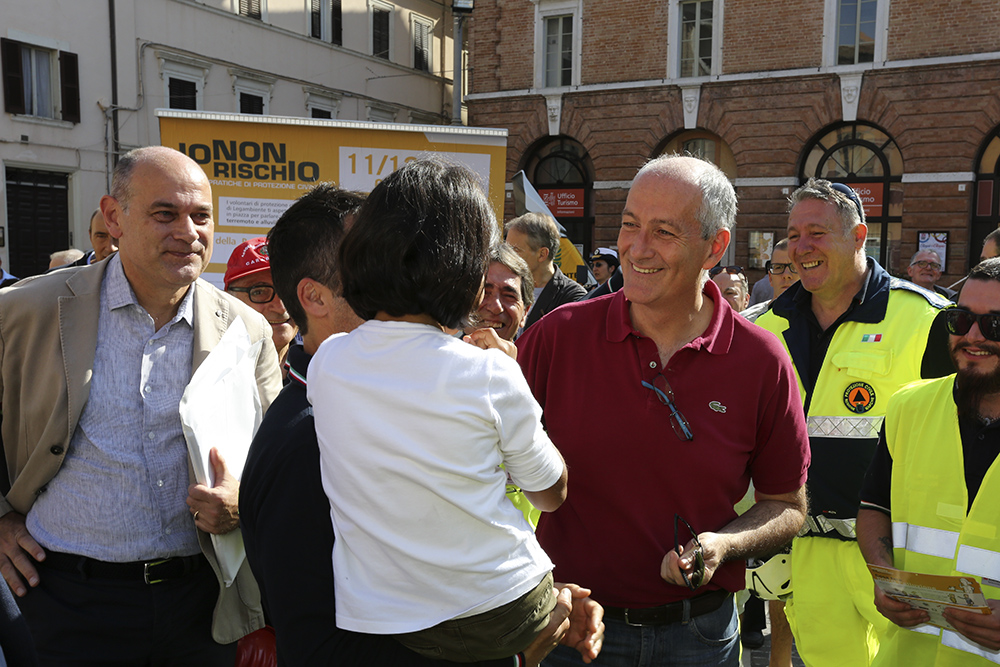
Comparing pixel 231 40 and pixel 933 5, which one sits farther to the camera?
pixel 231 40

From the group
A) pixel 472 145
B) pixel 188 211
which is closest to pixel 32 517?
pixel 188 211

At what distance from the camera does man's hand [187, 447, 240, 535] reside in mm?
2258

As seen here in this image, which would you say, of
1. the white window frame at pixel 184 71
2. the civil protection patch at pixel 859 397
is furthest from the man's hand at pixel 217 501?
the white window frame at pixel 184 71

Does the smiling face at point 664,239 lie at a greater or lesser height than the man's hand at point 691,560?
greater

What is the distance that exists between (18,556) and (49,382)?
20.1 inches

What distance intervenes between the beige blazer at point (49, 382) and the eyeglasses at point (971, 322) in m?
2.39

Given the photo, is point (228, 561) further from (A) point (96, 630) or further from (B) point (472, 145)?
(B) point (472, 145)

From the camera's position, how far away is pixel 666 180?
2334mm

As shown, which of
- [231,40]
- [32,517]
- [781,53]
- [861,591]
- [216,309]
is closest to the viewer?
[32,517]

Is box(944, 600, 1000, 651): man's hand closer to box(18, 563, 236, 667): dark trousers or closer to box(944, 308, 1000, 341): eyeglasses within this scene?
box(944, 308, 1000, 341): eyeglasses

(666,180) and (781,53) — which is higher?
(781,53)

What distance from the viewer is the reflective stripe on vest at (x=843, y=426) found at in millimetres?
3469

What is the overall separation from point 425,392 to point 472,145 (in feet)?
26.3

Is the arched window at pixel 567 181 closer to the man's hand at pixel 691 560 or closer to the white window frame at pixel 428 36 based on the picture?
the white window frame at pixel 428 36
